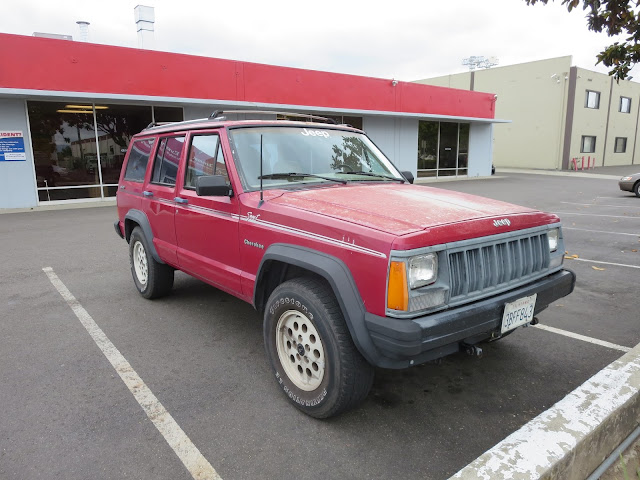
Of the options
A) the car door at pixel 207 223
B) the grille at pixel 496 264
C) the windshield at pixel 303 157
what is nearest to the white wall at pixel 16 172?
the car door at pixel 207 223

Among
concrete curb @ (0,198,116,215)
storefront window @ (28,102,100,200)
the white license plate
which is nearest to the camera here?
the white license plate

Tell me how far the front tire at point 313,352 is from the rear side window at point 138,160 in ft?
9.99

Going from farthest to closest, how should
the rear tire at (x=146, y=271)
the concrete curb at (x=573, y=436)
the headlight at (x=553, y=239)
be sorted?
1. the rear tire at (x=146, y=271)
2. the headlight at (x=553, y=239)
3. the concrete curb at (x=573, y=436)

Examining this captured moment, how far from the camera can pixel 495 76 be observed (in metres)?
35.8

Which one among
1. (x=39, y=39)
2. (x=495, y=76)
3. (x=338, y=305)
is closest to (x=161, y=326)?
(x=338, y=305)

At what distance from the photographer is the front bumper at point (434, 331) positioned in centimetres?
→ 247

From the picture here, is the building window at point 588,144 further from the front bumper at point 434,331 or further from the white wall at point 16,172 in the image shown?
the front bumper at point 434,331

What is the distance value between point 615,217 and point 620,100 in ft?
103

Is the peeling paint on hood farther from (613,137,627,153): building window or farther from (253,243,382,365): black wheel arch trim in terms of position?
(613,137,627,153): building window

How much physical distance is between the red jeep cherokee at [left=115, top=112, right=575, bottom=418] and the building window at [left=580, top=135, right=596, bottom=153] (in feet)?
117

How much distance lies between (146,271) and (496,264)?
13.2 ft

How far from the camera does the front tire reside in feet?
9.01

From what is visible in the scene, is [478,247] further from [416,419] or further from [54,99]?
[54,99]

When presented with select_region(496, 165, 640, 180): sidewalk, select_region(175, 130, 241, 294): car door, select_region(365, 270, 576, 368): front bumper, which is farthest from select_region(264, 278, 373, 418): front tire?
select_region(496, 165, 640, 180): sidewalk
